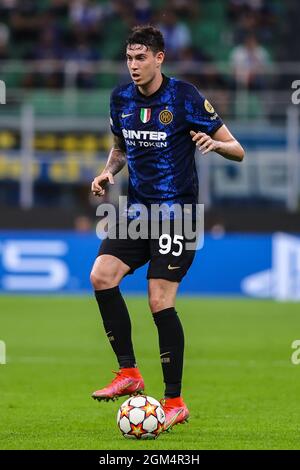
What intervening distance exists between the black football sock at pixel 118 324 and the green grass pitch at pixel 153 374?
480 millimetres

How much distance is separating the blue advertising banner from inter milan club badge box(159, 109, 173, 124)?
12.1 meters

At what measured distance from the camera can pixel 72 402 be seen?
9.05 m

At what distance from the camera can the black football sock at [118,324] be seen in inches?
310

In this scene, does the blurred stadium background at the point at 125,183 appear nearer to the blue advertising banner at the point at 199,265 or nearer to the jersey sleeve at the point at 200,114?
the blue advertising banner at the point at 199,265

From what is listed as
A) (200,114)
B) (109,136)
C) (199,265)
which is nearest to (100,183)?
(200,114)

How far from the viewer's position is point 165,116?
7770 millimetres

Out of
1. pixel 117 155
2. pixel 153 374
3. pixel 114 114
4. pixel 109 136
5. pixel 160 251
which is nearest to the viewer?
pixel 160 251

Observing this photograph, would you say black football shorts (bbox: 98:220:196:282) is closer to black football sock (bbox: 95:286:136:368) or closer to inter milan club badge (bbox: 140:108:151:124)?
black football sock (bbox: 95:286:136:368)

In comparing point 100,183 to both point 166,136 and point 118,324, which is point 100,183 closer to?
point 166,136

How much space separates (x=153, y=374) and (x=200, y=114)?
12.7ft

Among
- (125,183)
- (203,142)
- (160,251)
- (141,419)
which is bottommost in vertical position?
(141,419)

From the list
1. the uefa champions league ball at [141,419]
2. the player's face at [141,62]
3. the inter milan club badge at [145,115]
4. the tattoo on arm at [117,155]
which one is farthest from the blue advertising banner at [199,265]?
the uefa champions league ball at [141,419]
